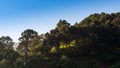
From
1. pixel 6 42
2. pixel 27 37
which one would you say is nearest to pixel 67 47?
pixel 27 37

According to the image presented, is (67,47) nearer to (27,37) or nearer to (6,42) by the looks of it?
(27,37)

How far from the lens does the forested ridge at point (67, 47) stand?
38.3 meters

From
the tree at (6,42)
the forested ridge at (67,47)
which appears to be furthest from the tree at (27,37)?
the tree at (6,42)

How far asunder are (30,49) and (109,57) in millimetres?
14908

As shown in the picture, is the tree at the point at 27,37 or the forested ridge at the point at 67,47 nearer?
the forested ridge at the point at 67,47

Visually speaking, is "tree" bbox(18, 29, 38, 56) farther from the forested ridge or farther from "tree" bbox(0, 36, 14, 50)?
"tree" bbox(0, 36, 14, 50)

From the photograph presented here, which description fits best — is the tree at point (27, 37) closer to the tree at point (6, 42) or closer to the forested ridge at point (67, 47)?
the forested ridge at point (67, 47)

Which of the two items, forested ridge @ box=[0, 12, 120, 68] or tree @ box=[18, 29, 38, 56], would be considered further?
tree @ box=[18, 29, 38, 56]

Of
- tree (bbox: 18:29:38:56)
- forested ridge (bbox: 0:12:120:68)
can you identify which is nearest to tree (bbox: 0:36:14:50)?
forested ridge (bbox: 0:12:120:68)

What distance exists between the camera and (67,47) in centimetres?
4397

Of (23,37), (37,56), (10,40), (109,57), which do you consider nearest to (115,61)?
(109,57)

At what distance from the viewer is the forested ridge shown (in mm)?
38281

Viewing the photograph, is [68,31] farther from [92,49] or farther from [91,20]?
[91,20]

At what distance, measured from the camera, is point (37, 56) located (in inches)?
1549
